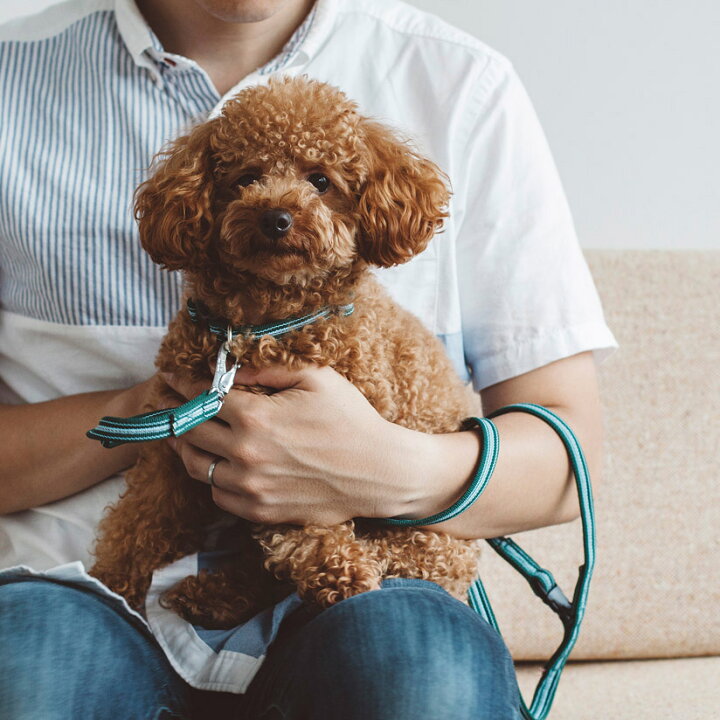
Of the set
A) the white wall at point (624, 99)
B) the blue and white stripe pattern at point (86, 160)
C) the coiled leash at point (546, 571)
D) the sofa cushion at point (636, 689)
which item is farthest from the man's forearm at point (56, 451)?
the white wall at point (624, 99)

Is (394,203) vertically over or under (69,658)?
over

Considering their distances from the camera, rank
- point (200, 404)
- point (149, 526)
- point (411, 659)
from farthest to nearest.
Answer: point (149, 526) < point (200, 404) < point (411, 659)

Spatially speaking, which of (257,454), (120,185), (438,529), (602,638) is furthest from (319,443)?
(602,638)

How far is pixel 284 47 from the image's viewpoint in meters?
1.18

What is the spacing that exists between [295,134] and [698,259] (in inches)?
39.7

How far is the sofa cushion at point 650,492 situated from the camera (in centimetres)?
155

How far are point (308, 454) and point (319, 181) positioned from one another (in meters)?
0.30

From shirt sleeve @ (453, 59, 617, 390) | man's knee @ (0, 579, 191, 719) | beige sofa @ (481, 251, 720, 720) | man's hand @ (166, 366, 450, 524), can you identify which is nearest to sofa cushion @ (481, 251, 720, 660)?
beige sofa @ (481, 251, 720, 720)

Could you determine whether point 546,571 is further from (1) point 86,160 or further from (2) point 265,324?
(1) point 86,160

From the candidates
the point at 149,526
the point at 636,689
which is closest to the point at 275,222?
the point at 149,526

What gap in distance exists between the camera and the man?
1.09 m

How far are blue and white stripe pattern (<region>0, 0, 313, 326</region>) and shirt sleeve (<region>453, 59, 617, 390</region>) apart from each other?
298mm

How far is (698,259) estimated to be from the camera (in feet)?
5.26

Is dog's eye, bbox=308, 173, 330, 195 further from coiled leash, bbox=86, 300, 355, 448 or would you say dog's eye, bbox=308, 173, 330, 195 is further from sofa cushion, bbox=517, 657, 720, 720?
sofa cushion, bbox=517, 657, 720, 720
